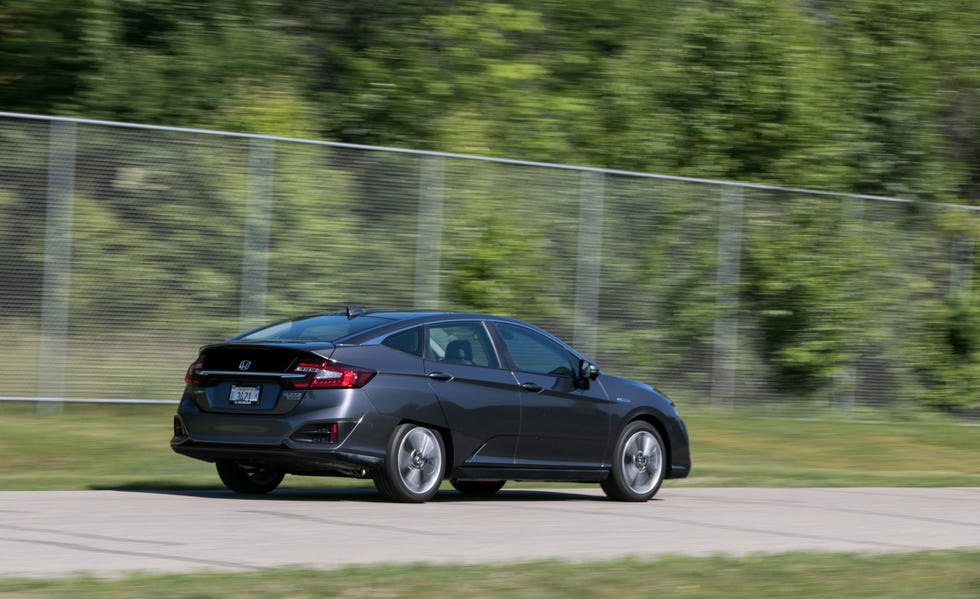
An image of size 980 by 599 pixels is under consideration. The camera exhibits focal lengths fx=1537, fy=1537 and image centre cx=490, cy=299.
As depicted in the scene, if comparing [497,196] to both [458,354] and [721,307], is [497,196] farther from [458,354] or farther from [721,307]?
[458,354]

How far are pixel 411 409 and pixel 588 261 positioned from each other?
946 centimetres

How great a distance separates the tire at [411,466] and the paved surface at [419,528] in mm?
121

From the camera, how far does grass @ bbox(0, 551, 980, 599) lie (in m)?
6.90

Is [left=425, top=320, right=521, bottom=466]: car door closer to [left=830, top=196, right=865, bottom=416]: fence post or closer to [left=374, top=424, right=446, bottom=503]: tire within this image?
[left=374, top=424, right=446, bottom=503]: tire

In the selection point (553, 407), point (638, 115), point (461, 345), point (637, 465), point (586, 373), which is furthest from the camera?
point (638, 115)

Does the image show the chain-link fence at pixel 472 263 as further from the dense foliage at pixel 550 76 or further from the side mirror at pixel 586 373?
the side mirror at pixel 586 373

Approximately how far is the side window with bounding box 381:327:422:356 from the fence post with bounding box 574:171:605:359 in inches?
339

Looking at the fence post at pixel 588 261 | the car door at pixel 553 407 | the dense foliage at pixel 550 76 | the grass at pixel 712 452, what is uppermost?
the dense foliage at pixel 550 76

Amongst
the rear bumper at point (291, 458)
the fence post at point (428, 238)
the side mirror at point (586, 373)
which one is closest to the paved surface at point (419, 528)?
the rear bumper at point (291, 458)

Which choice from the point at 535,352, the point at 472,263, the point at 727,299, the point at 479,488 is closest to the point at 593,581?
the point at 535,352

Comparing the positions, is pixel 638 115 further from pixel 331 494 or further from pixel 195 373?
pixel 195 373

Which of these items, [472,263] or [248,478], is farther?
[472,263]

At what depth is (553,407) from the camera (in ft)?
40.8

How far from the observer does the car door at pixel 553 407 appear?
12.3m
